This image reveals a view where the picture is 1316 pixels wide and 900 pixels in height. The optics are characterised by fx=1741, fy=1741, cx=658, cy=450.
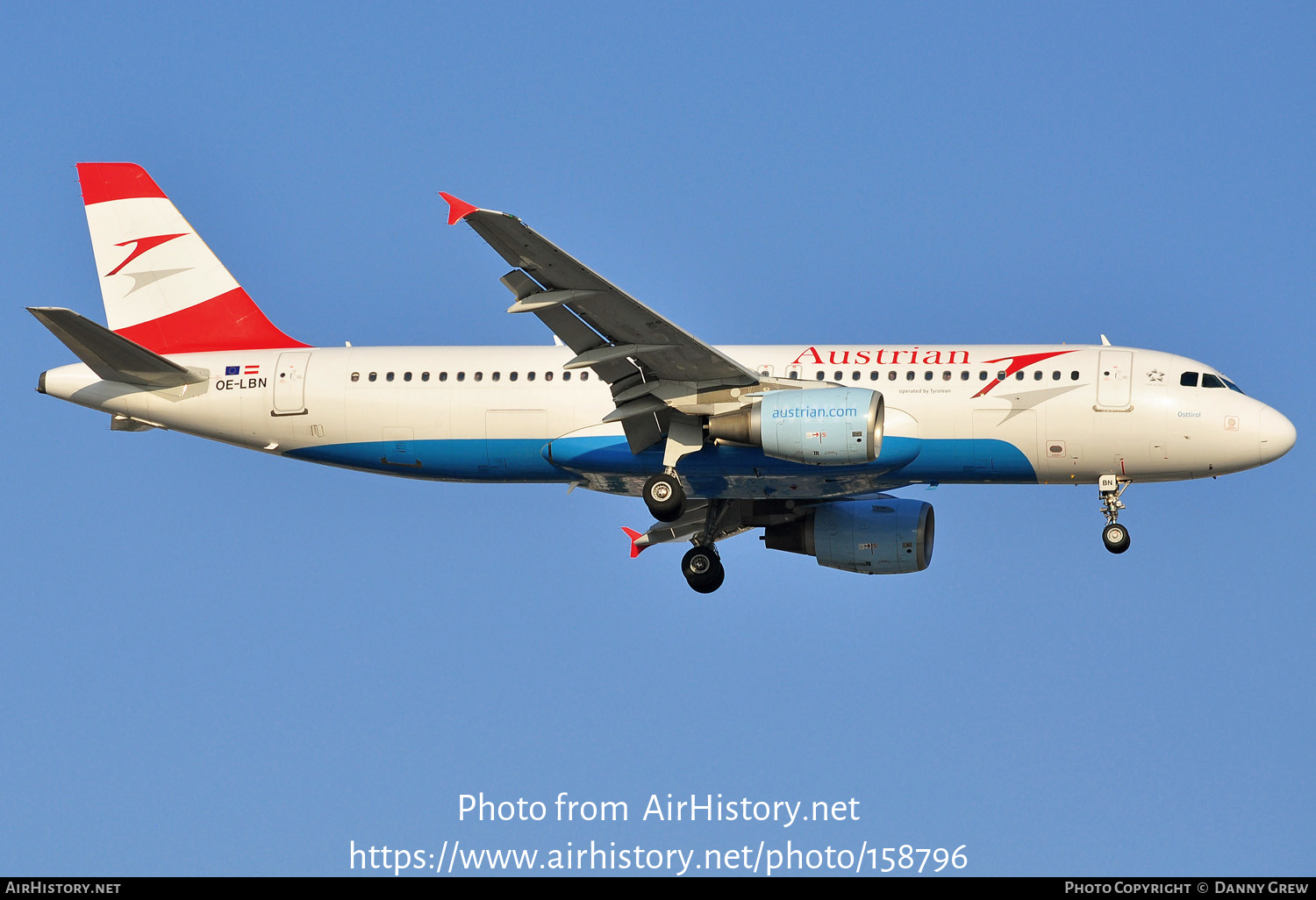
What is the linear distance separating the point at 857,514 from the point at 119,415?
60.9 feet

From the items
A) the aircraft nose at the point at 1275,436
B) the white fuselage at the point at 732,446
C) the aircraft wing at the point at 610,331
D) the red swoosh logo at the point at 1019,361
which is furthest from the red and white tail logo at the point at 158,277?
the aircraft nose at the point at 1275,436

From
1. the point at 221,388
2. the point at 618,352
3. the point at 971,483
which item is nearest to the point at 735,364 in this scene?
the point at 618,352

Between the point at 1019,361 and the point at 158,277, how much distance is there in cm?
2192

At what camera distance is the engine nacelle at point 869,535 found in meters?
44.2

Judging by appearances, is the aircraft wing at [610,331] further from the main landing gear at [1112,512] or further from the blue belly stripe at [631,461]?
the main landing gear at [1112,512]

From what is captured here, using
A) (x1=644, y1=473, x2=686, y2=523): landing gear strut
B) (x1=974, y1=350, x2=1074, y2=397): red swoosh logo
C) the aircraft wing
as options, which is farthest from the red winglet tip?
(x1=974, y1=350, x2=1074, y2=397): red swoosh logo

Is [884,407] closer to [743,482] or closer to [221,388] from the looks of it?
[743,482]

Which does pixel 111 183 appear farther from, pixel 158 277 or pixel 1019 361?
pixel 1019 361

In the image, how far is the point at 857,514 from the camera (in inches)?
1751

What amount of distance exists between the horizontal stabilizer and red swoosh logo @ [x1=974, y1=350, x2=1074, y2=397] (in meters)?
19.0

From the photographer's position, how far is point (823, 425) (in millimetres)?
37281

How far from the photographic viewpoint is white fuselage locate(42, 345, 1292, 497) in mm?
39375

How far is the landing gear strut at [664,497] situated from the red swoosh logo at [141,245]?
15.1 meters

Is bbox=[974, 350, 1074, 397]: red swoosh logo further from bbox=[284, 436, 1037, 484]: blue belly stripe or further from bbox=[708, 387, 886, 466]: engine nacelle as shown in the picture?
bbox=[708, 387, 886, 466]: engine nacelle
